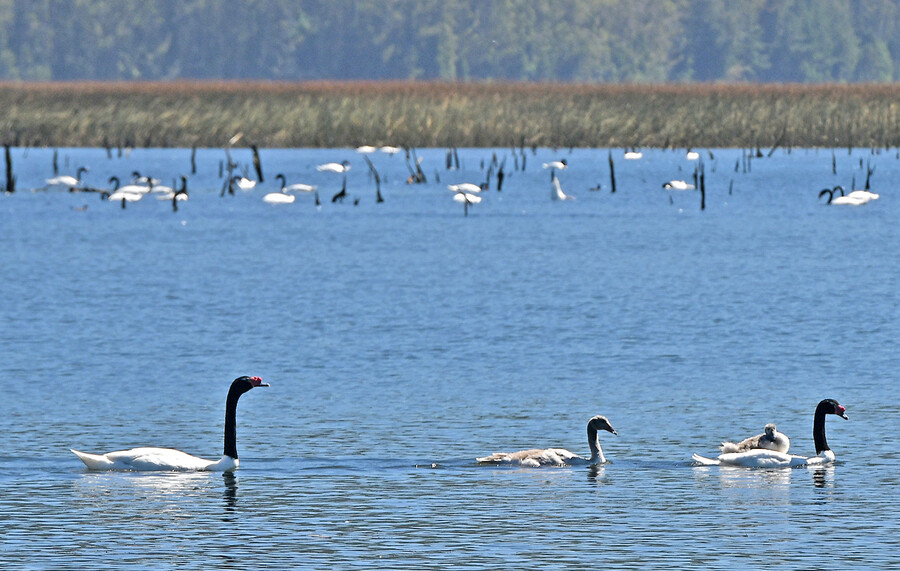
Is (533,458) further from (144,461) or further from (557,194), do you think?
(557,194)

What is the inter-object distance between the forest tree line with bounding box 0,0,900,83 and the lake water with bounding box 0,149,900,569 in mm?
101175

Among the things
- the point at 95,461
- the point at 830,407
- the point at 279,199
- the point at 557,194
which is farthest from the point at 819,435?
the point at 557,194

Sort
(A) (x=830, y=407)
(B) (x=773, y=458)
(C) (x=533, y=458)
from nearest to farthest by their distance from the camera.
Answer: (C) (x=533, y=458) < (B) (x=773, y=458) < (A) (x=830, y=407)

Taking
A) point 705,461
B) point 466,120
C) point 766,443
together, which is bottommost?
point 705,461

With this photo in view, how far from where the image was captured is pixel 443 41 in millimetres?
144625

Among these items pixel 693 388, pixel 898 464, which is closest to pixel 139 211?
pixel 693 388

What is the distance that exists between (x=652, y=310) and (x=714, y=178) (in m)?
36.5

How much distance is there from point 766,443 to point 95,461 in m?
5.64

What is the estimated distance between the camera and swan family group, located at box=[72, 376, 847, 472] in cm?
1444

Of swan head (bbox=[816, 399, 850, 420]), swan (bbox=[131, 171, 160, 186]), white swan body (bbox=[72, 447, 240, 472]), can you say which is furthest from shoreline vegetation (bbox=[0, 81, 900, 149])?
white swan body (bbox=[72, 447, 240, 472])

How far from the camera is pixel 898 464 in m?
14.6

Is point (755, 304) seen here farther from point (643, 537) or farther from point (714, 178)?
point (714, 178)

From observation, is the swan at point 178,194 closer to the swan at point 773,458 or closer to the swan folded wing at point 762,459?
the swan at point 773,458

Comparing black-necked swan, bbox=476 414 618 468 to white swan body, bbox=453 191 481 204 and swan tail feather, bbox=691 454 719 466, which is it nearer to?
swan tail feather, bbox=691 454 719 466
